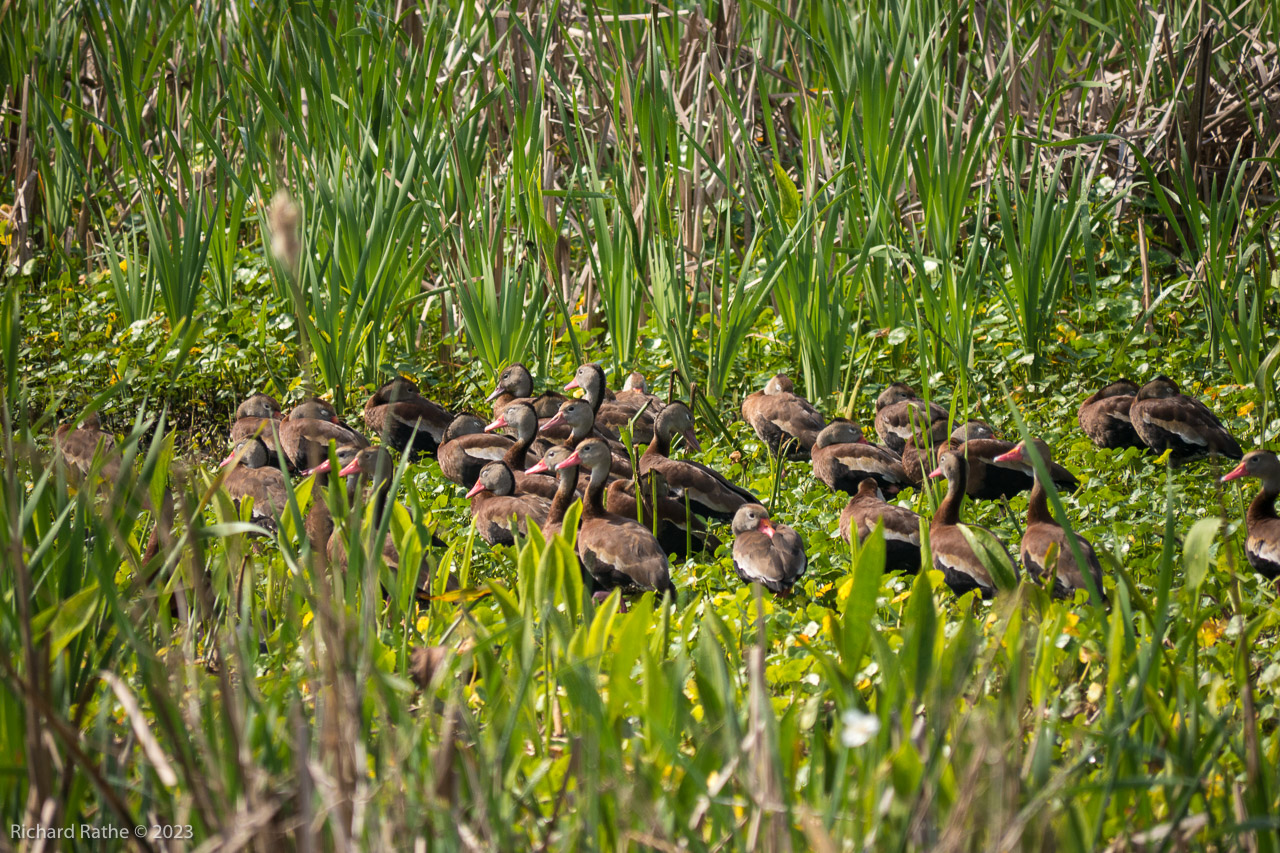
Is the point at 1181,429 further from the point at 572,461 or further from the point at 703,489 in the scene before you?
the point at 572,461

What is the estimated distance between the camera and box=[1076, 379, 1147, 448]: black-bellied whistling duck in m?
5.20

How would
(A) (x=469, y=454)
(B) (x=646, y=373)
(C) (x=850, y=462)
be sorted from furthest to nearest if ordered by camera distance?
(B) (x=646, y=373), (A) (x=469, y=454), (C) (x=850, y=462)

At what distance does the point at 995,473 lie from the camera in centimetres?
481

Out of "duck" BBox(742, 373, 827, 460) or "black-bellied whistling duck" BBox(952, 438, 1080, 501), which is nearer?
"black-bellied whistling duck" BBox(952, 438, 1080, 501)

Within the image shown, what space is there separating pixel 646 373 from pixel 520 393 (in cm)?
93

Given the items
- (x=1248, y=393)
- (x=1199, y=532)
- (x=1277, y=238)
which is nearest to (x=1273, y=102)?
(x=1277, y=238)

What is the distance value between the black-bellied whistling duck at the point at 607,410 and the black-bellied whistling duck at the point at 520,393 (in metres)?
0.18

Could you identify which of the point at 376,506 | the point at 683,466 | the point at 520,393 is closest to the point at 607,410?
the point at 520,393

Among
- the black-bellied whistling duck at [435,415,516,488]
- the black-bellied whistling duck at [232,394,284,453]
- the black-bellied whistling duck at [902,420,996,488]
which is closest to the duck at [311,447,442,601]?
the black-bellied whistling duck at [435,415,516,488]

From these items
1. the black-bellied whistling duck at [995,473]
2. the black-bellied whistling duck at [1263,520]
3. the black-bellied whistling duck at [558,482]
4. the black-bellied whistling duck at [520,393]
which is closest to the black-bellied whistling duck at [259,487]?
the black-bellied whistling duck at [558,482]

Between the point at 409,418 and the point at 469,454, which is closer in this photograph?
the point at 469,454

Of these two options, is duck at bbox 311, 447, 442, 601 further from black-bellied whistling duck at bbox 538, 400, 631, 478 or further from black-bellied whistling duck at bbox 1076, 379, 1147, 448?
black-bellied whistling duck at bbox 1076, 379, 1147, 448

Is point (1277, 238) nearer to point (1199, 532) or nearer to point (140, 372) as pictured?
point (1199, 532)

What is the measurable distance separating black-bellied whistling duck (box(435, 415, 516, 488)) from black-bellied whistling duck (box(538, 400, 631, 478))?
0.84ft
